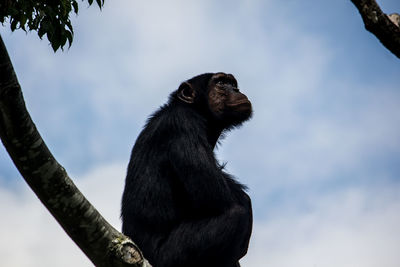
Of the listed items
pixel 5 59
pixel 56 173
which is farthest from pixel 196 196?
pixel 5 59

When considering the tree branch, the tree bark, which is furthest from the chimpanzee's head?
the tree bark

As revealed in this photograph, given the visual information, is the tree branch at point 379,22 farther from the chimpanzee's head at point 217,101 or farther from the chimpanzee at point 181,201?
the chimpanzee's head at point 217,101

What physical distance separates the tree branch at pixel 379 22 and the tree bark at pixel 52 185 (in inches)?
97.1

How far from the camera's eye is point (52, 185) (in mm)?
3994

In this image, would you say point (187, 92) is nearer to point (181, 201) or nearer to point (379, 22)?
point (181, 201)

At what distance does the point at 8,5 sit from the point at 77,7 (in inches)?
26.9

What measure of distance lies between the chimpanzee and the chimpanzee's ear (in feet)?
2.41

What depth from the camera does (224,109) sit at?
8.08 m

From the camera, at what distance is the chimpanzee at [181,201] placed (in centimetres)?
622

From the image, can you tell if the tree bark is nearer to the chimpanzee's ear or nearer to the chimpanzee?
the chimpanzee

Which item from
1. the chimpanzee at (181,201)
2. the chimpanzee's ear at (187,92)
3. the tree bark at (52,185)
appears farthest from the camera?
the chimpanzee's ear at (187,92)

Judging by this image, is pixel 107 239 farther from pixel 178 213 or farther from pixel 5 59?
pixel 178 213

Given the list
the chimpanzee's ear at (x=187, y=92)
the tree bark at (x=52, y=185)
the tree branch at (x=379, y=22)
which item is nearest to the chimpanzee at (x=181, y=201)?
the chimpanzee's ear at (x=187, y=92)

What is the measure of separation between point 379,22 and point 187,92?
390 centimetres
